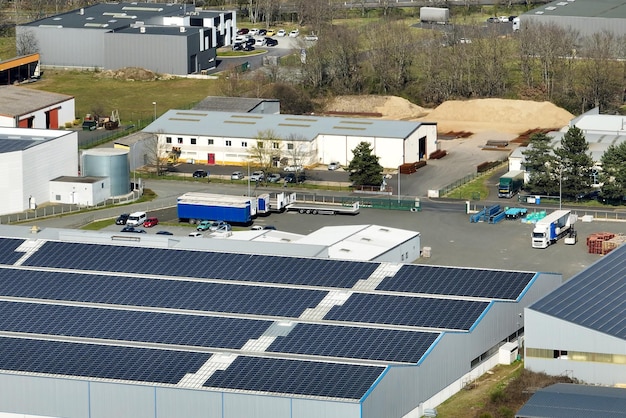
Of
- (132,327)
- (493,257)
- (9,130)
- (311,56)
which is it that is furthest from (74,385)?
(311,56)

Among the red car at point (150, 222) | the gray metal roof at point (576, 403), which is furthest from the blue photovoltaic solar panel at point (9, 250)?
the gray metal roof at point (576, 403)

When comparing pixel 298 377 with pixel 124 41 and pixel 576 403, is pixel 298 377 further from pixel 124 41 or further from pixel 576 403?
pixel 124 41

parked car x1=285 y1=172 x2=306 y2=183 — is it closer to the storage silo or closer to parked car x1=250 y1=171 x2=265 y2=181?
parked car x1=250 y1=171 x2=265 y2=181

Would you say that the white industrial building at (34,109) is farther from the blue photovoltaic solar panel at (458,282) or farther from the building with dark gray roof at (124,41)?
the blue photovoltaic solar panel at (458,282)

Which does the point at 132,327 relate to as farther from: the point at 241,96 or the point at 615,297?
the point at 241,96

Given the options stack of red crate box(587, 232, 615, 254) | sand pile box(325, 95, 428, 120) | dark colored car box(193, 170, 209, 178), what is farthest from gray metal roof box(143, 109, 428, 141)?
stack of red crate box(587, 232, 615, 254)

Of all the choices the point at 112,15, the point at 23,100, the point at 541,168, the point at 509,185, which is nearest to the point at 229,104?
the point at 23,100
